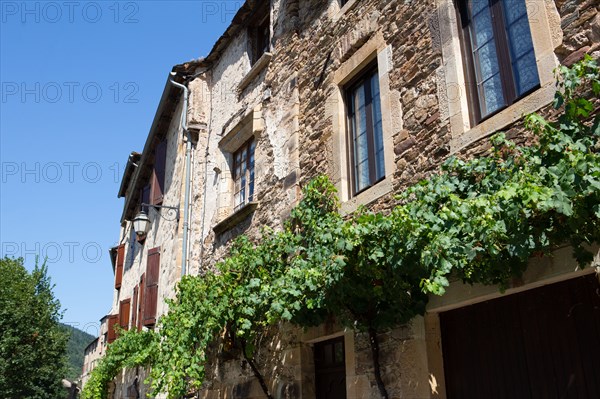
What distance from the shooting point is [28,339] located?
20266mm

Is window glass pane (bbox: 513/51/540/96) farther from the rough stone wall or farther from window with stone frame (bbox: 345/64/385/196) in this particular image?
window with stone frame (bbox: 345/64/385/196)

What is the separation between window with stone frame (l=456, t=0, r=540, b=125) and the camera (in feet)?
13.0

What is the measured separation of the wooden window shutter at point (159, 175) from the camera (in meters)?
12.1

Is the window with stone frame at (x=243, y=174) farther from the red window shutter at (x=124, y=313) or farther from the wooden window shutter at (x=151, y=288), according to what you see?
the red window shutter at (x=124, y=313)

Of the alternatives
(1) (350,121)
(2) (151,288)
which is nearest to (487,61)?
(1) (350,121)

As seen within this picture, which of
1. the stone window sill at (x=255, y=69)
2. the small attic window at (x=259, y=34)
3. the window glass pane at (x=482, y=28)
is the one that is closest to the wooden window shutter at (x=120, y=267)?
the stone window sill at (x=255, y=69)

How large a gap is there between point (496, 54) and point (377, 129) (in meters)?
1.48

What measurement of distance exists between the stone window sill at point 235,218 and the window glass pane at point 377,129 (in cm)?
231

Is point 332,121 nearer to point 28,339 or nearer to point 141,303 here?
point 141,303

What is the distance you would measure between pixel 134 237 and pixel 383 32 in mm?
11308

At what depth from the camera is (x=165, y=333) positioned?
22.0ft

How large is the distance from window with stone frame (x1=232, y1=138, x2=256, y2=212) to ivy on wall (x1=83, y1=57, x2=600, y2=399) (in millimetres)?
1722

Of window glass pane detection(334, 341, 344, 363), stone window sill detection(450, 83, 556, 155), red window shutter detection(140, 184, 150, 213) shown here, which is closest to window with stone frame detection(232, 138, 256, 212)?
window glass pane detection(334, 341, 344, 363)

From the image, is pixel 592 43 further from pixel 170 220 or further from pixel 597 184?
pixel 170 220
